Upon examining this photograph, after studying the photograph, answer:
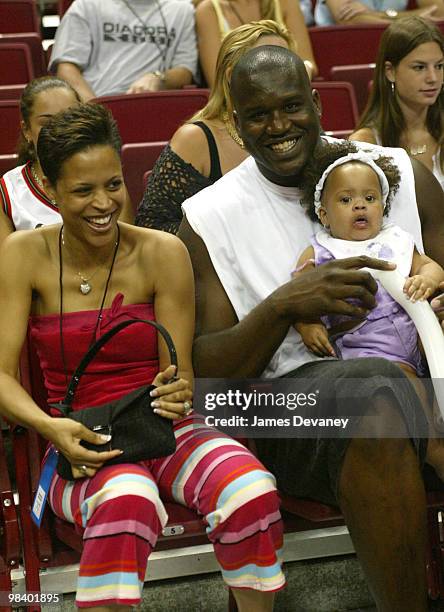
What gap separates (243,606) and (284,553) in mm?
363

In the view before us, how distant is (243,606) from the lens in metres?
1.65

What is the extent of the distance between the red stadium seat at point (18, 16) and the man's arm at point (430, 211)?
2105mm

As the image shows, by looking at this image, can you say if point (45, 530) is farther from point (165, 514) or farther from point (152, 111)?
point (152, 111)

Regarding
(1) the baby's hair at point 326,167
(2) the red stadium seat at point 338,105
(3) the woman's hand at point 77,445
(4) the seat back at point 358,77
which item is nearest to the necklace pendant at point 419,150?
(2) the red stadium seat at point 338,105

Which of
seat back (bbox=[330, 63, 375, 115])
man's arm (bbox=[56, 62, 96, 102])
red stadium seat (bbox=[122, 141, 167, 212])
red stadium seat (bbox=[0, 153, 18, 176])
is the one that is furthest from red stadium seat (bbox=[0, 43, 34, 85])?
seat back (bbox=[330, 63, 375, 115])

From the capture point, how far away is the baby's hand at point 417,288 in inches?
68.6

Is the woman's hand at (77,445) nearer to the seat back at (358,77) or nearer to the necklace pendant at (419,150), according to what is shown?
the necklace pendant at (419,150)

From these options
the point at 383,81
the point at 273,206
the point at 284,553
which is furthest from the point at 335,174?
the point at 383,81

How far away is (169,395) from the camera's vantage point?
1659mm

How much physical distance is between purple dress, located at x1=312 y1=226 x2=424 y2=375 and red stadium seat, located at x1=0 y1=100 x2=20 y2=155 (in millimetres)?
1375

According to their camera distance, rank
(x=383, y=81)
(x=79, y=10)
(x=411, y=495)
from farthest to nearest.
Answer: (x=79, y=10)
(x=383, y=81)
(x=411, y=495)

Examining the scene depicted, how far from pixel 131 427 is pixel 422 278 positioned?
553 millimetres

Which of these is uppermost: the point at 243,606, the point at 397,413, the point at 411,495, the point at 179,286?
the point at 179,286

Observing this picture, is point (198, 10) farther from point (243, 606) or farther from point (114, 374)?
point (243, 606)
